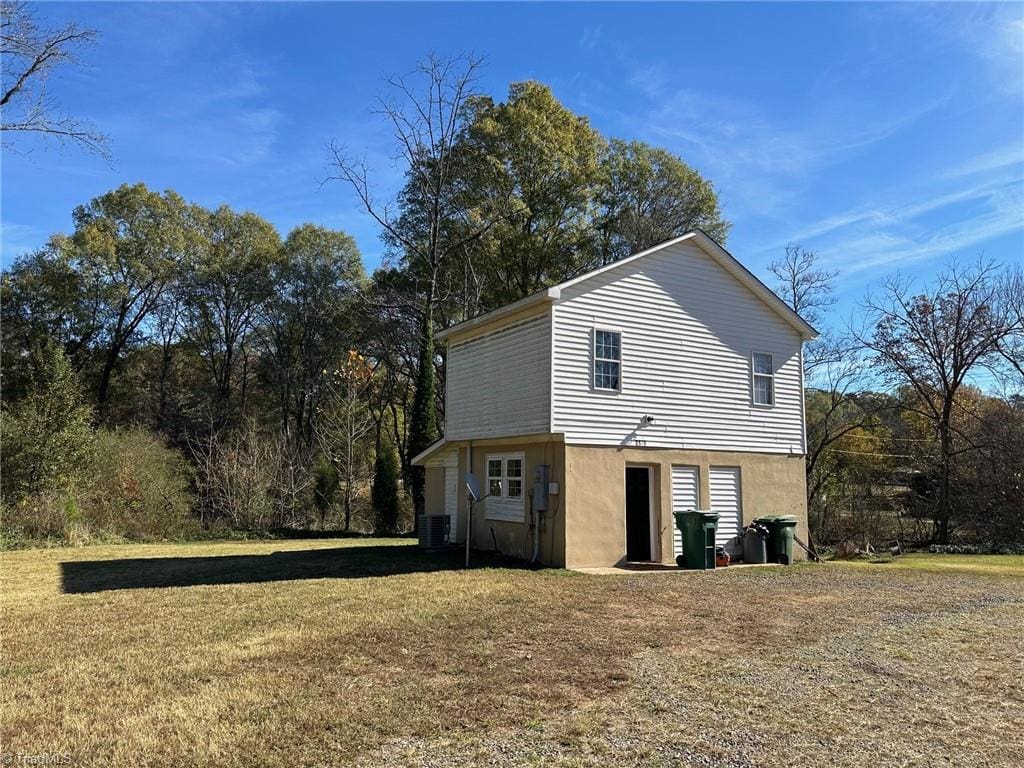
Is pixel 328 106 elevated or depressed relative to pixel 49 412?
elevated

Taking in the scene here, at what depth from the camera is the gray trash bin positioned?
14.9 metres

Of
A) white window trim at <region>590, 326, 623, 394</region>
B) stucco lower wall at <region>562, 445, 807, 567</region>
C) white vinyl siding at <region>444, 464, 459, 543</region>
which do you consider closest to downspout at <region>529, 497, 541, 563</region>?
stucco lower wall at <region>562, 445, 807, 567</region>

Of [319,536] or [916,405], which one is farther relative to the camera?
[916,405]

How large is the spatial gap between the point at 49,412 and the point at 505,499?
41.4ft

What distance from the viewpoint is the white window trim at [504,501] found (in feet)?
47.2

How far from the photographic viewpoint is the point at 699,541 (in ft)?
44.5

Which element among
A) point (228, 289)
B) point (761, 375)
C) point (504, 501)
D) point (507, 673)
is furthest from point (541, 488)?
point (228, 289)

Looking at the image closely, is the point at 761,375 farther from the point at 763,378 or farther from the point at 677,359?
the point at 677,359

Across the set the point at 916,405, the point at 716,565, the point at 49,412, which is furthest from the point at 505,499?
the point at 916,405

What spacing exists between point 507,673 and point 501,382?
9.44 metres

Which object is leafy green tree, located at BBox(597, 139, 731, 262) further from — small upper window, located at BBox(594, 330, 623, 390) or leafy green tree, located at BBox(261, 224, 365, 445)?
small upper window, located at BBox(594, 330, 623, 390)

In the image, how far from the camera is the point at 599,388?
13797 millimetres

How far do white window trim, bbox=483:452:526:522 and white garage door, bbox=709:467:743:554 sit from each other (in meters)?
4.19

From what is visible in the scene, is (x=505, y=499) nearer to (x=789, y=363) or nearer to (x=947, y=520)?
(x=789, y=363)
